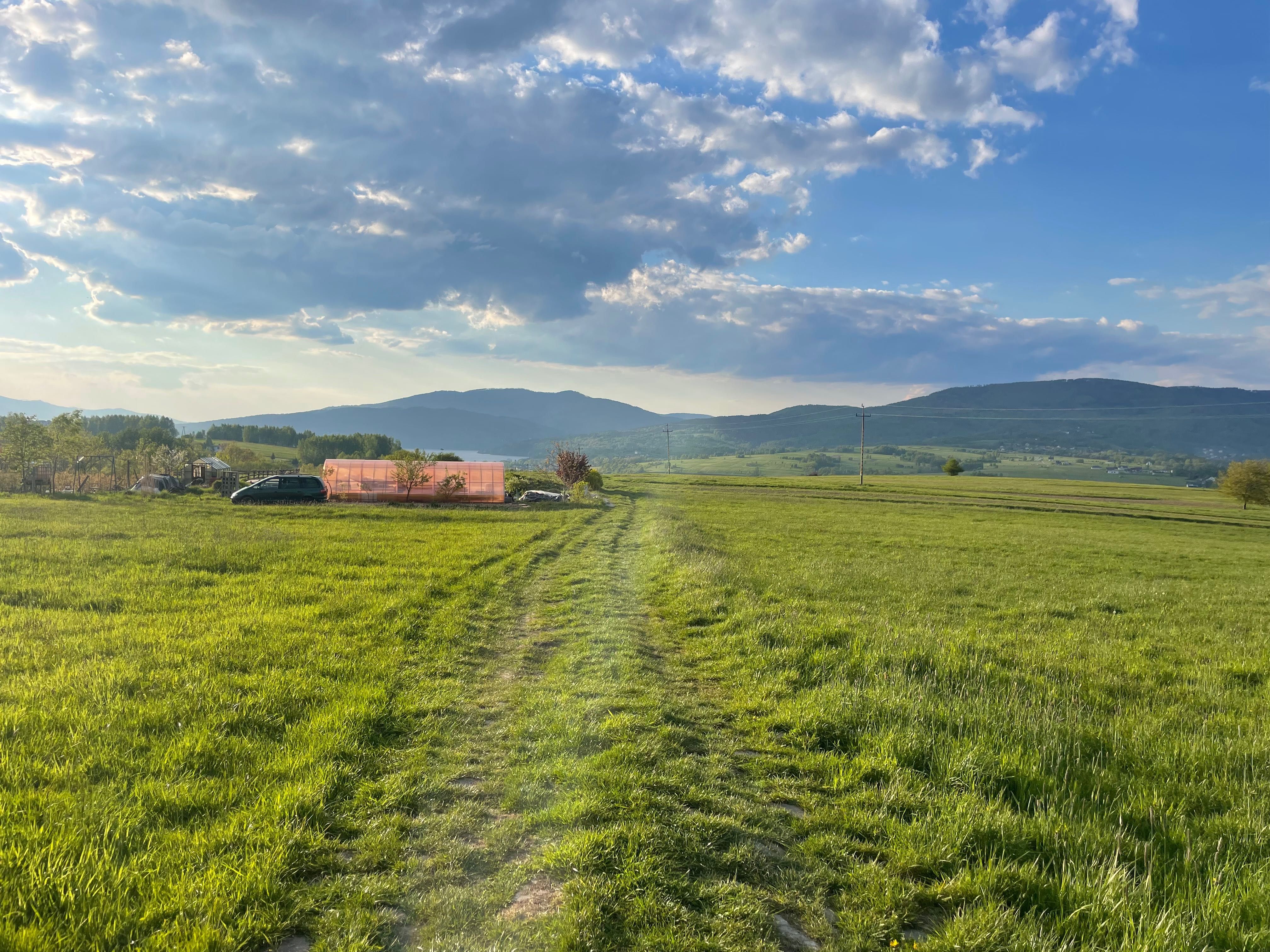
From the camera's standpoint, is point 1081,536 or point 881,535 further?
point 1081,536

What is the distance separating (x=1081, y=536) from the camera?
120 feet

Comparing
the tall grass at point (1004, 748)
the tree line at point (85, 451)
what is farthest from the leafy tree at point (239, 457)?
the tall grass at point (1004, 748)

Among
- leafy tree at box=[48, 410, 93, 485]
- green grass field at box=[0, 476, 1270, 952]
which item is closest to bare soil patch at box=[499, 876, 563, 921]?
green grass field at box=[0, 476, 1270, 952]

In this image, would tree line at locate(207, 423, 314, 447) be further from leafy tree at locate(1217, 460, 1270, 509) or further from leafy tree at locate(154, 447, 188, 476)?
leafy tree at locate(1217, 460, 1270, 509)

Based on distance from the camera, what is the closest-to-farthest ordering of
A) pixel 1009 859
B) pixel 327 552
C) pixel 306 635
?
pixel 1009 859, pixel 306 635, pixel 327 552

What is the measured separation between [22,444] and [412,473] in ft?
85.7

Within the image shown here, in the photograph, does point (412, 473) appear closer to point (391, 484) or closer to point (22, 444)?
point (391, 484)

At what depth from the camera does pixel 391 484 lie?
44.7 metres

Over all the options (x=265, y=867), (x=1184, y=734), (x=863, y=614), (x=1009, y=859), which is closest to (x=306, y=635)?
(x=265, y=867)

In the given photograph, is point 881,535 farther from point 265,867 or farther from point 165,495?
point 165,495

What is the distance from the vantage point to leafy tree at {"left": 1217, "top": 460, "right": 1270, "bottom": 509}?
64375 mm

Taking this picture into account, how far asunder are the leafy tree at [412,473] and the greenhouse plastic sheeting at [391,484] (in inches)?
5.8

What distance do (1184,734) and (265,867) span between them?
972 cm

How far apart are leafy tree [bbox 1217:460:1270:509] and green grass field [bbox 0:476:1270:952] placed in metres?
71.9
